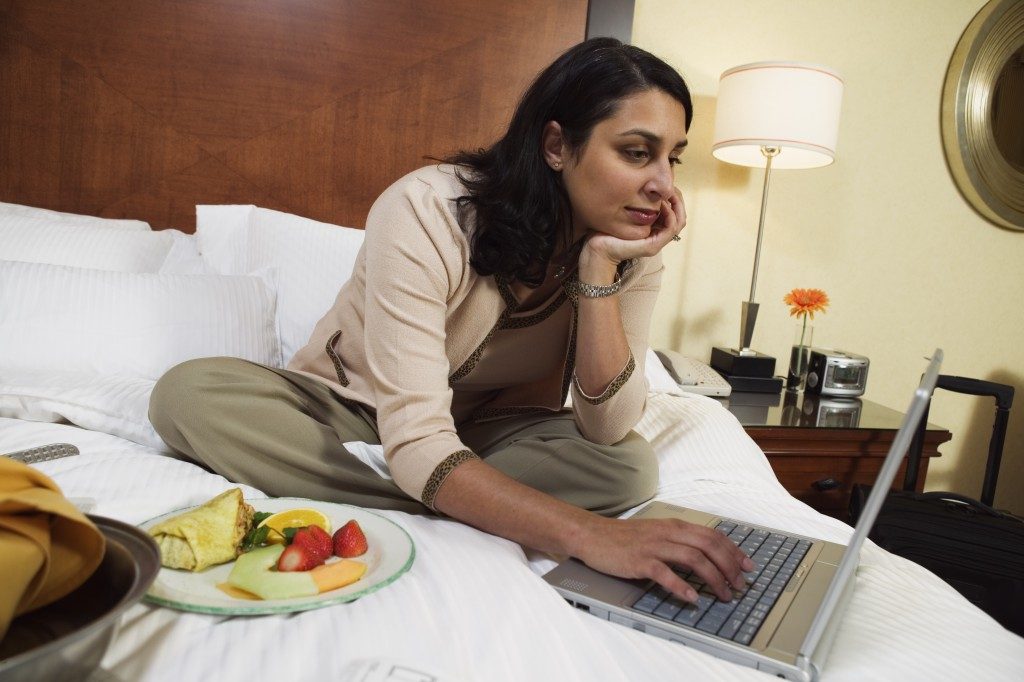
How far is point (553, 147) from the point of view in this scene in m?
1.29

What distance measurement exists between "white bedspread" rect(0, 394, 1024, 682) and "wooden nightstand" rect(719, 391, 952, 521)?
0.87 meters

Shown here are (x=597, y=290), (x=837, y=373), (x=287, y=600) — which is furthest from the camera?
(x=837, y=373)

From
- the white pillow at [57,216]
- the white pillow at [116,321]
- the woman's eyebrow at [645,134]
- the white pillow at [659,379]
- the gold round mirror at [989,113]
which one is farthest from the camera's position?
the gold round mirror at [989,113]

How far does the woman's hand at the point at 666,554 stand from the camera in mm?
830

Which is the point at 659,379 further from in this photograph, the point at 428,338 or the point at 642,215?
the point at 428,338

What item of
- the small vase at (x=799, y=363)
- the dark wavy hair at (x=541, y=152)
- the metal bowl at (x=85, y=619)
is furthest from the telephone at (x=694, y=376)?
the metal bowl at (x=85, y=619)

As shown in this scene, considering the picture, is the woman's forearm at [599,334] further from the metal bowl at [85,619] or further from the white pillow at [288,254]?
the metal bowl at [85,619]

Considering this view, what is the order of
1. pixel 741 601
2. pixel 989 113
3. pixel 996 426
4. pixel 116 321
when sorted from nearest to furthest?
pixel 741 601
pixel 116 321
pixel 996 426
pixel 989 113

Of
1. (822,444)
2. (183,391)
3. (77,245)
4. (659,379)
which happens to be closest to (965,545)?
(822,444)

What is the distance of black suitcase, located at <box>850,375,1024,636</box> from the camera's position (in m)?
1.48

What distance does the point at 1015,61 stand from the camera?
2.71 metres

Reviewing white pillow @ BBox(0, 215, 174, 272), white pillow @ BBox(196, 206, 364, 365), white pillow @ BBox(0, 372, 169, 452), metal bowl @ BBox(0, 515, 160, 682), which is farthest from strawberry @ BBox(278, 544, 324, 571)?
white pillow @ BBox(0, 215, 174, 272)

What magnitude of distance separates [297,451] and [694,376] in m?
1.32

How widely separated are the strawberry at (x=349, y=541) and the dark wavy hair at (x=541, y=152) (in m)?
0.51
